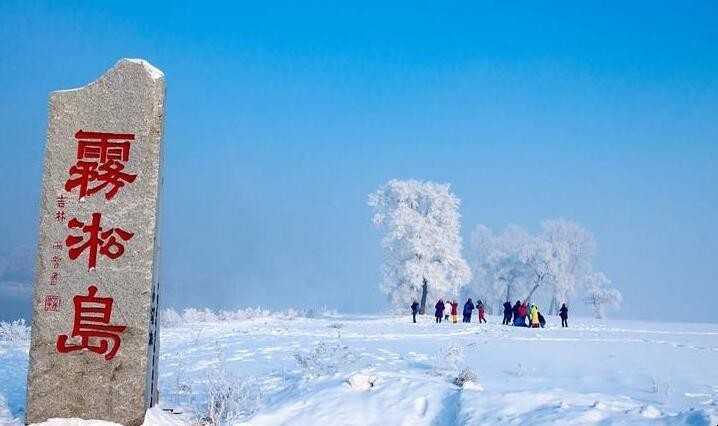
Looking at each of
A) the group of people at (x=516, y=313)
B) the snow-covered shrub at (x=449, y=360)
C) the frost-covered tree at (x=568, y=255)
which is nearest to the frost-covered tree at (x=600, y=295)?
the frost-covered tree at (x=568, y=255)

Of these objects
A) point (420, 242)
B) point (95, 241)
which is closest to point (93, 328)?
point (95, 241)

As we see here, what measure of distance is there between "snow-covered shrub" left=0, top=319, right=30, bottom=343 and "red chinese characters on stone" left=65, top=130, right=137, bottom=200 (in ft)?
47.3

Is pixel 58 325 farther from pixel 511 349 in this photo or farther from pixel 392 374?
pixel 511 349

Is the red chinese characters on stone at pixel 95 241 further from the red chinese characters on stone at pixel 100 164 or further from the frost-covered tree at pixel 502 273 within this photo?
the frost-covered tree at pixel 502 273

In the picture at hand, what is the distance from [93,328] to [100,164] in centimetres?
204

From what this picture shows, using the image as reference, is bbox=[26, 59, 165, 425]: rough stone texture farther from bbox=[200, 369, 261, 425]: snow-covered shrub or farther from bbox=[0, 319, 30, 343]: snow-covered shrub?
bbox=[0, 319, 30, 343]: snow-covered shrub

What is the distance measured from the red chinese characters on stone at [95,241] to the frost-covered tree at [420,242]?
126 feet

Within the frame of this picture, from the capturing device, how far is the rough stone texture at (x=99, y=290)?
8.10m

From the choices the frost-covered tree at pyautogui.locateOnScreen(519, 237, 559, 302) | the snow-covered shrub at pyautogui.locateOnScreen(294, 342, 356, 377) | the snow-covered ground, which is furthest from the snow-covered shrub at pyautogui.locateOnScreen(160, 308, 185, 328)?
the frost-covered tree at pyautogui.locateOnScreen(519, 237, 559, 302)

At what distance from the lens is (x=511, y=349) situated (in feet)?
57.9

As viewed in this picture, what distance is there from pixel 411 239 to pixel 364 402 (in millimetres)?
37542

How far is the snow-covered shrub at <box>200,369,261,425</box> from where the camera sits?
28.3 ft

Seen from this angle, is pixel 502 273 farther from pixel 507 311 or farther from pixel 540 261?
pixel 507 311

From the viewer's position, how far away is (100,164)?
8297 millimetres
